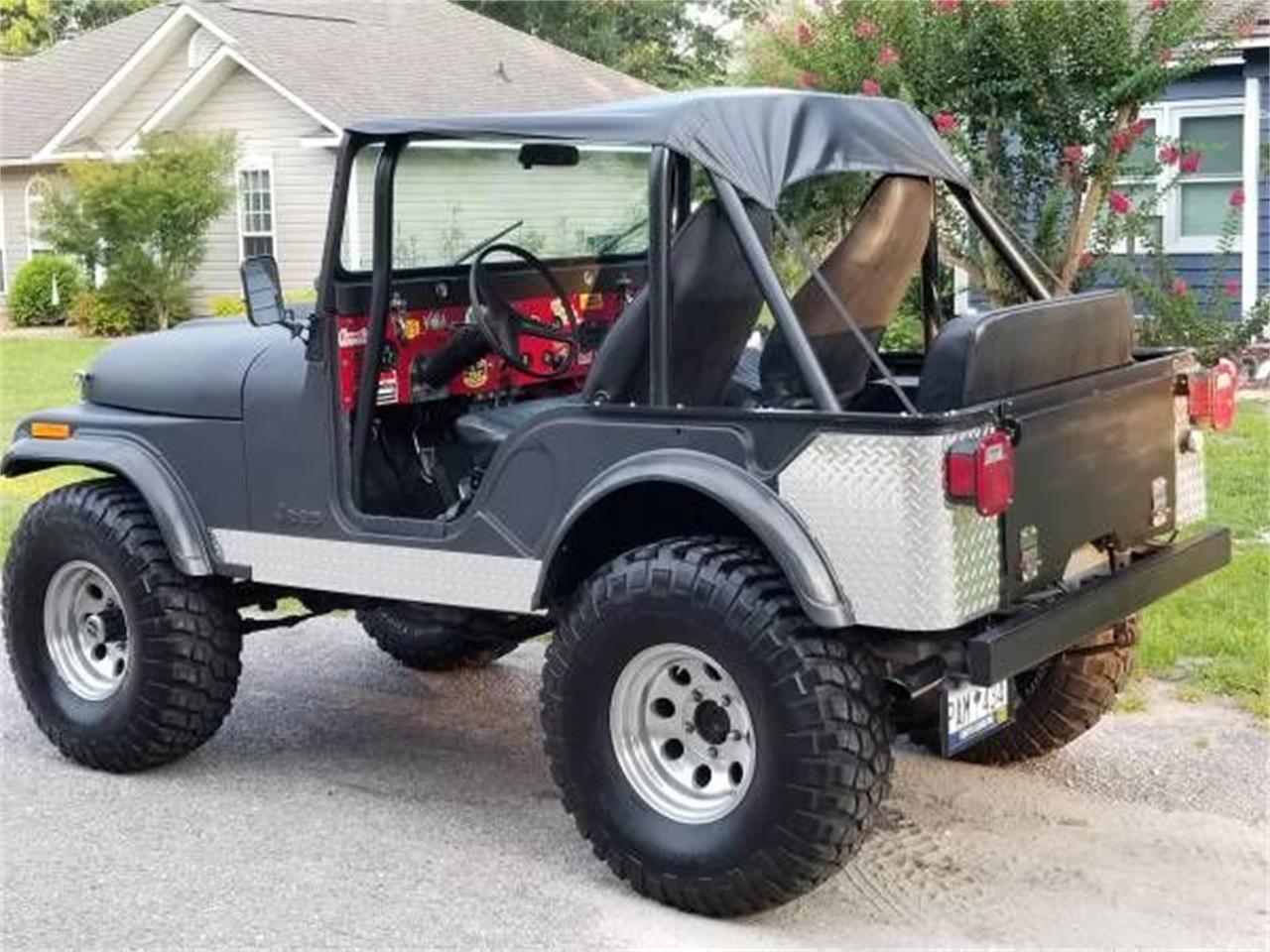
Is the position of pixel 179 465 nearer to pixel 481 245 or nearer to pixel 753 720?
pixel 481 245

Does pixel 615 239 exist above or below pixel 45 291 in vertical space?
above

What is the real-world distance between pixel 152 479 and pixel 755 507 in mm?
2198

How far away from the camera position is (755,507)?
13.7ft

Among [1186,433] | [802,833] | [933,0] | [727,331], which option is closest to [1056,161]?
[933,0]

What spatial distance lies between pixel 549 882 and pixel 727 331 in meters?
1.53

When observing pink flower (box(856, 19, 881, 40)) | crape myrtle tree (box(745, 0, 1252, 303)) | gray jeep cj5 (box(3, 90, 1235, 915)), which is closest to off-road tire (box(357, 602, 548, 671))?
gray jeep cj5 (box(3, 90, 1235, 915))

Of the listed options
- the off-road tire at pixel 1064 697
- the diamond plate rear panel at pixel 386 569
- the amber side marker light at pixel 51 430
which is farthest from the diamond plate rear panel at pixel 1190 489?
the amber side marker light at pixel 51 430

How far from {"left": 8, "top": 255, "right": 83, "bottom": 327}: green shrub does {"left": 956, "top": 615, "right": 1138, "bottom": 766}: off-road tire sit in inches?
916

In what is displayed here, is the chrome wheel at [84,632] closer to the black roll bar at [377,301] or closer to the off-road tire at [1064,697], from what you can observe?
the black roll bar at [377,301]

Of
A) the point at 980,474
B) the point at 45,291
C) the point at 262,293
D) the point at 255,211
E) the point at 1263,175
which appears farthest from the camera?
the point at 45,291

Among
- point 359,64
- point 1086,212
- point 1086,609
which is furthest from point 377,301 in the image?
point 359,64

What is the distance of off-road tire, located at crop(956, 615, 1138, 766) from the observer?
5.22m

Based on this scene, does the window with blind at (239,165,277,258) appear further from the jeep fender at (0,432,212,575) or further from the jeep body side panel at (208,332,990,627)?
the jeep body side panel at (208,332,990,627)

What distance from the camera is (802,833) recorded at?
4.12 m
